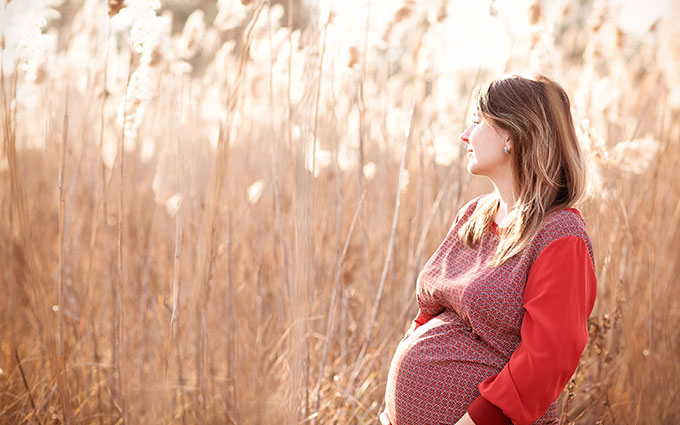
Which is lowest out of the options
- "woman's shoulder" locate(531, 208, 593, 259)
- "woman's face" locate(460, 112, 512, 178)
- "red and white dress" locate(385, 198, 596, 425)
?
"red and white dress" locate(385, 198, 596, 425)

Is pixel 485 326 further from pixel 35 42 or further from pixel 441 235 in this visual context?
pixel 35 42

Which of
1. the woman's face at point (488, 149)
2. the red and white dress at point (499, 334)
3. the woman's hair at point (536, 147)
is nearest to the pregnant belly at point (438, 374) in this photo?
the red and white dress at point (499, 334)

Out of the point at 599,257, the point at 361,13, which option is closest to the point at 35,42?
the point at 361,13

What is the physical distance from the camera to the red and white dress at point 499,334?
110 centimetres

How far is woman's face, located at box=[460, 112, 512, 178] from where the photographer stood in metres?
1.26

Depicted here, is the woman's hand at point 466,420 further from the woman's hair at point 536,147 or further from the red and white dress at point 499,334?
the woman's hair at point 536,147

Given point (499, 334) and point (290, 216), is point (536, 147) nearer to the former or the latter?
point (499, 334)

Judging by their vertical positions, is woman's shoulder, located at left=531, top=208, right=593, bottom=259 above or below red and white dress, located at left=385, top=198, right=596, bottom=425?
above

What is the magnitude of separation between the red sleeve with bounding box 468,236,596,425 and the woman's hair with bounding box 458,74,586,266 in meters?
0.09

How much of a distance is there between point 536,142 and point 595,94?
4.15ft

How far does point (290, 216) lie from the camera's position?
180 cm

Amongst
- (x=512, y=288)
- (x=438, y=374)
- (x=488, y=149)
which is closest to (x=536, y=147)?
(x=488, y=149)

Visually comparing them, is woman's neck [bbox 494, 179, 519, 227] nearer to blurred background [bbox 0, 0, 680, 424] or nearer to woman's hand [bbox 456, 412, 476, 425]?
blurred background [bbox 0, 0, 680, 424]

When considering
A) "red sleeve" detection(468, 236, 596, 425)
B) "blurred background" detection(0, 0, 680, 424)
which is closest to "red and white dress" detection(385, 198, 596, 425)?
"red sleeve" detection(468, 236, 596, 425)
